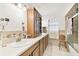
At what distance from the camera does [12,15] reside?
6.26ft

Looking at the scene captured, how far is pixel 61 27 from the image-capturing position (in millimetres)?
1791

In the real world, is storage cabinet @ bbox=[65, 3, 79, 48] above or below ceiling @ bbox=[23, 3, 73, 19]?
below

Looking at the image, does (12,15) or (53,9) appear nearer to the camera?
(53,9)

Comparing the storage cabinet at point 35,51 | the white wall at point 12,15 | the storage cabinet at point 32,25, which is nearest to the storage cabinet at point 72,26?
the storage cabinet at point 35,51

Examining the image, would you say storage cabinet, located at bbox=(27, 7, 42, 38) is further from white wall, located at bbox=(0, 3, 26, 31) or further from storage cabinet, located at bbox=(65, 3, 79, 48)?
storage cabinet, located at bbox=(65, 3, 79, 48)

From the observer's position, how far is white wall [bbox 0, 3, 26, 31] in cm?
172

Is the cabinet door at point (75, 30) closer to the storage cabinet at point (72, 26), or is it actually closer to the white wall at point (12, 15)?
the storage cabinet at point (72, 26)

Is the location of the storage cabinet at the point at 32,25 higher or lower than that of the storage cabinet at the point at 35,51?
higher

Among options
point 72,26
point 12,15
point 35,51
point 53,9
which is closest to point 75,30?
point 72,26

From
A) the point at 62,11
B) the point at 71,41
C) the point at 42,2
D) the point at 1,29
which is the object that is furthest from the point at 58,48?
the point at 1,29

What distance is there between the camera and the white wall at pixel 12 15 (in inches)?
67.8

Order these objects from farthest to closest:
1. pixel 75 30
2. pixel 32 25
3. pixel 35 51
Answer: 1. pixel 32 25
2. pixel 35 51
3. pixel 75 30

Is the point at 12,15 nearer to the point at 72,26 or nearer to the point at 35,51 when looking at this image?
the point at 35,51

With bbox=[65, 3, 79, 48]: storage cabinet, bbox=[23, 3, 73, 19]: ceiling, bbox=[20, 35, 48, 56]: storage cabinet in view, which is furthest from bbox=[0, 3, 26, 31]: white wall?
bbox=[65, 3, 79, 48]: storage cabinet
